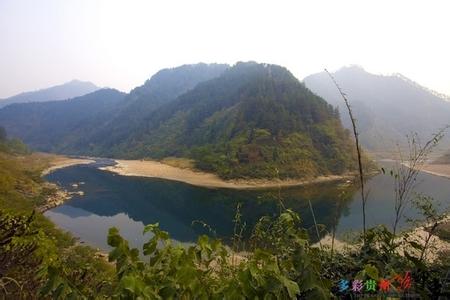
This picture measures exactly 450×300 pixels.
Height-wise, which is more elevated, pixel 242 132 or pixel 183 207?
pixel 242 132

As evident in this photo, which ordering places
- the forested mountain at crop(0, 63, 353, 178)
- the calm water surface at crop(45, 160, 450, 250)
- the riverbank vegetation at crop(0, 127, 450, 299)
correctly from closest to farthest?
the riverbank vegetation at crop(0, 127, 450, 299) → the calm water surface at crop(45, 160, 450, 250) → the forested mountain at crop(0, 63, 353, 178)

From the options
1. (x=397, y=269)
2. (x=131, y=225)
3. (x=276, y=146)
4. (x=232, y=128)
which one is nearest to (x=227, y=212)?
(x=131, y=225)

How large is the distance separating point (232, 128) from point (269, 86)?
628 inches

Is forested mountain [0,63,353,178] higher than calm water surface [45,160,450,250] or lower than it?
higher

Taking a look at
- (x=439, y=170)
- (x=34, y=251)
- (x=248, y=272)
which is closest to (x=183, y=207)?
(x=34, y=251)

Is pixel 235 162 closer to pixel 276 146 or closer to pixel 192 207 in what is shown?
pixel 276 146

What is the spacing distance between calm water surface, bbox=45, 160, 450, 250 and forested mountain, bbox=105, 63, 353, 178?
776 centimetres

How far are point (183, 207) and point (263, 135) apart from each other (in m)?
31.7

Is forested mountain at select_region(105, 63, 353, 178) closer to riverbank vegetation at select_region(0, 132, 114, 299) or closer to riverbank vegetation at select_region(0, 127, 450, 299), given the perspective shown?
riverbank vegetation at select_region(0, 132, 114, 299)

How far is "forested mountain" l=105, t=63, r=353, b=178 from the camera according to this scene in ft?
215

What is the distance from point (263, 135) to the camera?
7206 cm

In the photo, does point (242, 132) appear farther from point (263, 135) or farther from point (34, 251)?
point (34, 251)

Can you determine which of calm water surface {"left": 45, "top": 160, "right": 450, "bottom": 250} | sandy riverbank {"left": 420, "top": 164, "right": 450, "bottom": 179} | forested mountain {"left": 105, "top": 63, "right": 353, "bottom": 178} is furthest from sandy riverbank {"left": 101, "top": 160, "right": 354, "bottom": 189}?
sandy riverbank {"left": 420, "top": 164, "right": 450, "bottom": 179}

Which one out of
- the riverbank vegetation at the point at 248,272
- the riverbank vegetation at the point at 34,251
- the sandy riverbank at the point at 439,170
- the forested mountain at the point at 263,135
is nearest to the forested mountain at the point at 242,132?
the forested mountain at the point at 263,135
